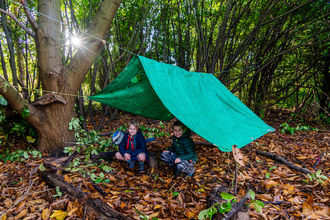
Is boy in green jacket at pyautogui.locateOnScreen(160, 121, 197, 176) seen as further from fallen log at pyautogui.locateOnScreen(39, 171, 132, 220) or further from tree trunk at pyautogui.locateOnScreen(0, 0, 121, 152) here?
tree trunk at pyautogui.locateOnScreen(0, 0, 121, 152)

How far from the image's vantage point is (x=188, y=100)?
2.13 m

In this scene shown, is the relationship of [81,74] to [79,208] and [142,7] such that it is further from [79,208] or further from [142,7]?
[142,7]

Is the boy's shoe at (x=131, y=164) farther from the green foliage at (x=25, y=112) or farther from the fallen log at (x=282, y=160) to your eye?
the fallen log at (x=282, y=160)

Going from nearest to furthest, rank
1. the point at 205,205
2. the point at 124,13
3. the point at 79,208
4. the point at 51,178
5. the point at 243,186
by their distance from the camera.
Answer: the point at 79,208 → the point at 205,205 → the point at 51,178 → the point at 243,186 → the point at 124,13

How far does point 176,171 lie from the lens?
7.84ft

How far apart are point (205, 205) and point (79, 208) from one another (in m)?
1.15

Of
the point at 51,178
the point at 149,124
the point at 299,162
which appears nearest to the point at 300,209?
the point at 299,162

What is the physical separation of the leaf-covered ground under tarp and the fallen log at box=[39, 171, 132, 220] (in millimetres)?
56

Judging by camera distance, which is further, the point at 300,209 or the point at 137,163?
the point at 137,163

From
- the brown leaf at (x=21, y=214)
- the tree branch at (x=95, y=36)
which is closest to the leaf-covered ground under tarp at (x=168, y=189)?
the brown leaf at (x=21, y=214)

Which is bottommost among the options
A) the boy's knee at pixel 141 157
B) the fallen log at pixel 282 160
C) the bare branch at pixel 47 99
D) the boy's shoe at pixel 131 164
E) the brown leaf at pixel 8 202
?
the fallen log at pixel 282 160

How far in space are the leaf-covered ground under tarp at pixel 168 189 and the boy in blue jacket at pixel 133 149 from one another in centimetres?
15

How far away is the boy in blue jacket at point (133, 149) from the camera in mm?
2467

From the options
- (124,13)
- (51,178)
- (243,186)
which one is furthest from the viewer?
(124,13)
